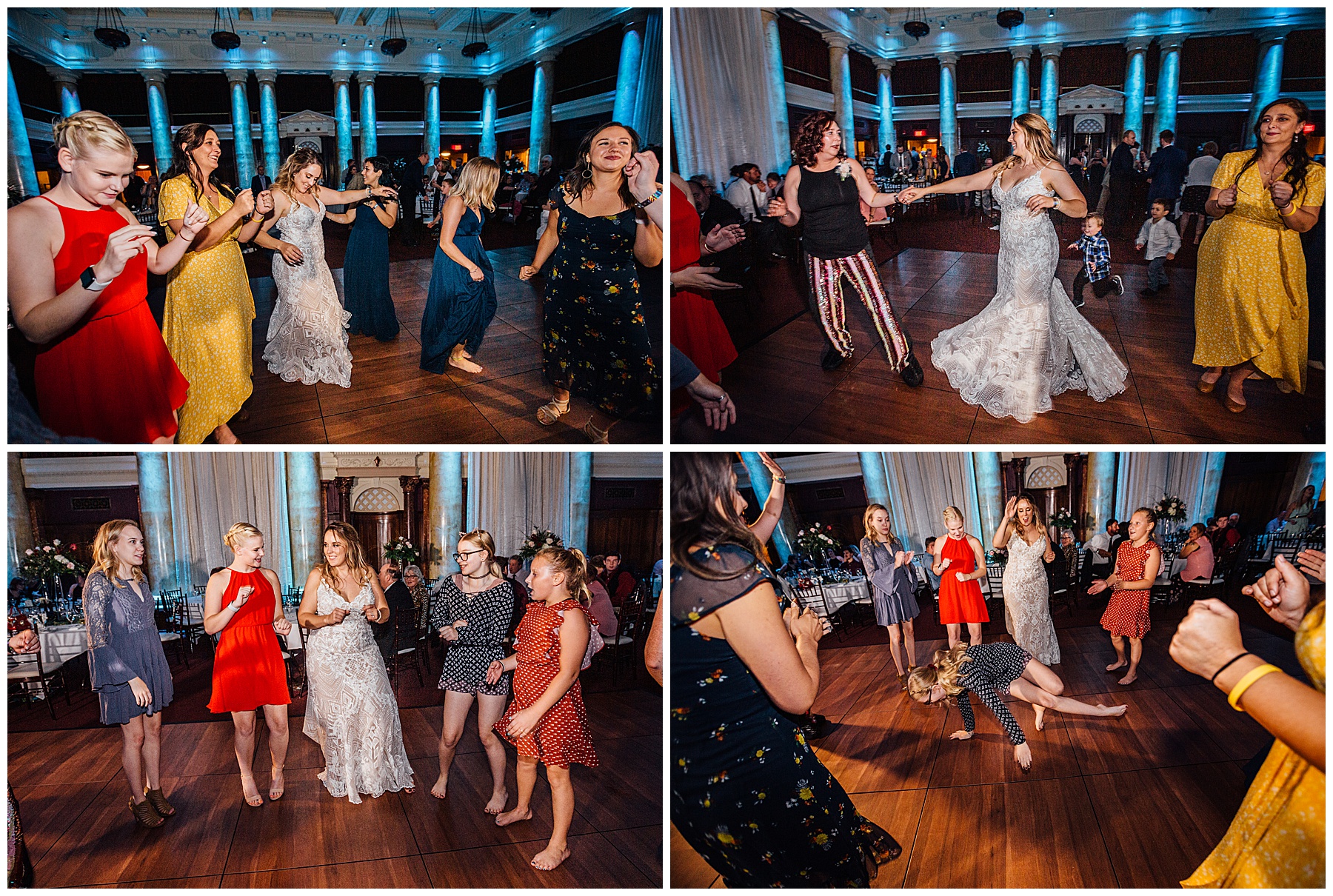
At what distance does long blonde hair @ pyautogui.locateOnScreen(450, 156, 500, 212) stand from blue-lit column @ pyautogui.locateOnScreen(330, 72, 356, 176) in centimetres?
34

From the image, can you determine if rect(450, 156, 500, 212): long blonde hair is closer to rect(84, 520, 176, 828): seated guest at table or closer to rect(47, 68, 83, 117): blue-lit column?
rect(47, 68, 83, 117): blue-lit column

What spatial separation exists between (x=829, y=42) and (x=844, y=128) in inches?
10.8

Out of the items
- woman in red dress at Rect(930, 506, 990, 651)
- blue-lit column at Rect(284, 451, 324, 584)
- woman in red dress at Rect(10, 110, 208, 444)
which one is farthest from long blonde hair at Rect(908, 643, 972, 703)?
woman in red dress at Rect(10, 110, 208, 444)

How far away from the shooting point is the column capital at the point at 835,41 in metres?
2.62

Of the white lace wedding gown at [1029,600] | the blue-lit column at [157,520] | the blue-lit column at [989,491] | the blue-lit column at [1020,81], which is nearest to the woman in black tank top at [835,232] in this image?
the blue-lit column at [989,491]

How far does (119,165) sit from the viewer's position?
2.47 meters

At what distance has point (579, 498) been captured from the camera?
2781 mm

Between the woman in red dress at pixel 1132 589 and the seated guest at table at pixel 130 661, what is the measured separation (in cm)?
318

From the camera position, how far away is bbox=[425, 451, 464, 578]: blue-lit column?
2.74m

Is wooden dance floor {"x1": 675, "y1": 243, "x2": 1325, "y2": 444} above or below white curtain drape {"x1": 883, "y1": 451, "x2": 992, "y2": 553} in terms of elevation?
above

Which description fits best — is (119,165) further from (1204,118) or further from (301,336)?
(1204,118)

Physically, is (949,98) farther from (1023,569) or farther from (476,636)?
(476,636)

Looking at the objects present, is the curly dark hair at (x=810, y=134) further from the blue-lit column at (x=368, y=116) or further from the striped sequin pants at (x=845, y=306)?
the blue-lit column at (x=368, y=116)

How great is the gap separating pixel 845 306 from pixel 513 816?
2.05 m
